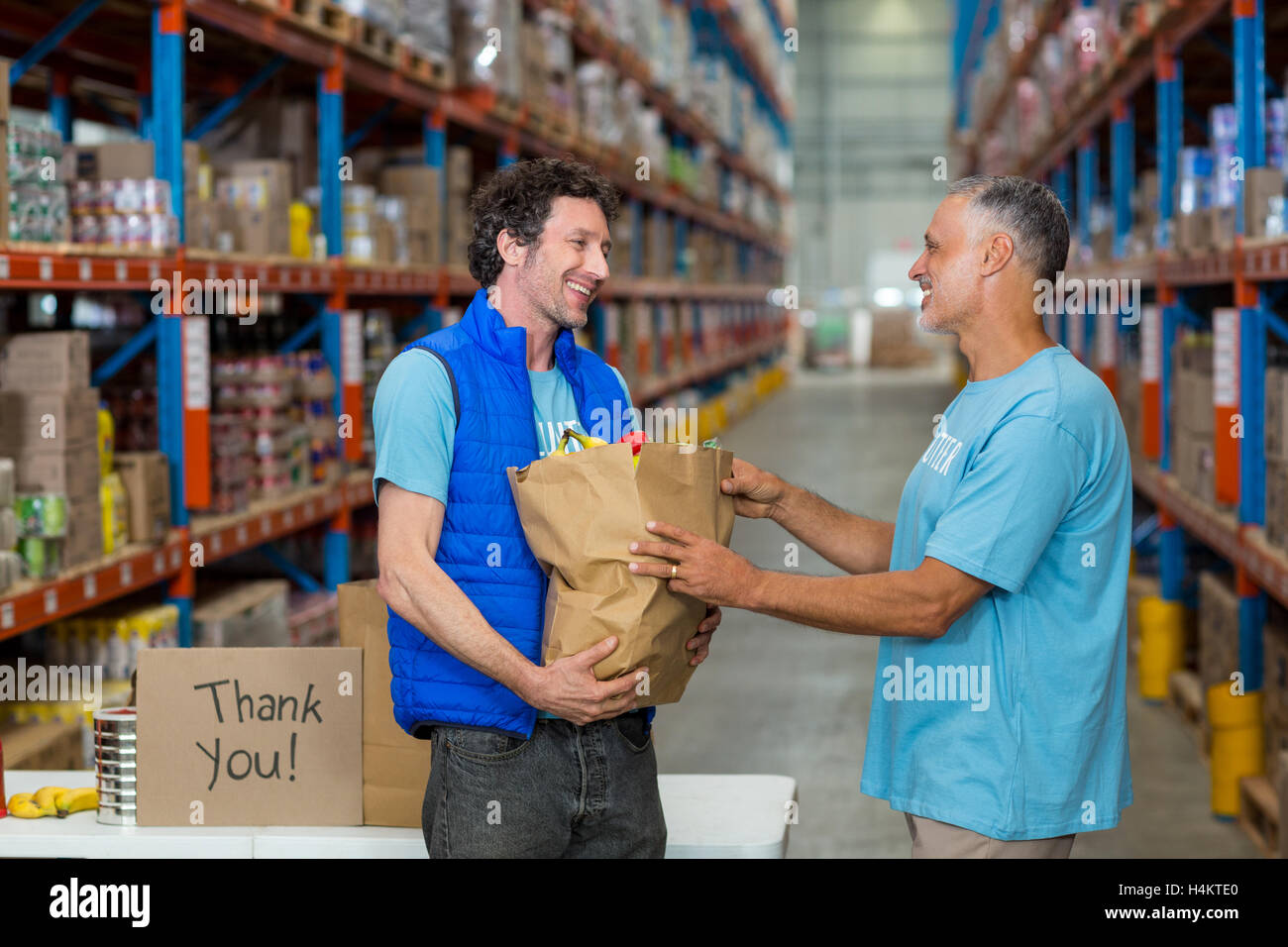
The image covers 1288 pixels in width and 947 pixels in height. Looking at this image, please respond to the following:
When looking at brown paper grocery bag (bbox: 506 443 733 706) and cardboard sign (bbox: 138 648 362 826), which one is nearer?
brown paper grocery bag (bbox: 506 443 733 706)

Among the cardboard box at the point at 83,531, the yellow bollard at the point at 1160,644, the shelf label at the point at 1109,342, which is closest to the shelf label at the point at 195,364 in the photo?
the cardboard box at the point at 83,531

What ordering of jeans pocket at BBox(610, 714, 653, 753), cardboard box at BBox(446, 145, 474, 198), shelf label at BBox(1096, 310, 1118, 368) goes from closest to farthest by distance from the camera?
jeans pocket at BBox(610, 714, 653, 753) → cardboard box at BBox(446, 145, 474, 198) → shelf label at BBox(1096, 310, 1118, 368)

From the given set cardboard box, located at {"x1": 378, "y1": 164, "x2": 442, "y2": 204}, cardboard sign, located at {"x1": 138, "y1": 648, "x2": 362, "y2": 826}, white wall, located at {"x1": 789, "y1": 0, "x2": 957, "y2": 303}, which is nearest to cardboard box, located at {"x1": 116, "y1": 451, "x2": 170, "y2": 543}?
cardboard sign, located at {"x1": 138, "y1": 648, "x2": 362, "y2": 826}

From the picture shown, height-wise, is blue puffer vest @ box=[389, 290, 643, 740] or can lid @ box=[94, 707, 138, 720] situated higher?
blue puffer vest @ box=[389, 290, 643, 740]

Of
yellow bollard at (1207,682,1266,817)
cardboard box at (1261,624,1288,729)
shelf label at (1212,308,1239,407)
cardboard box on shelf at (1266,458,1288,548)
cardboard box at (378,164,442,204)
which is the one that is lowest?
yellow bollard at (1207,682,1266,817)

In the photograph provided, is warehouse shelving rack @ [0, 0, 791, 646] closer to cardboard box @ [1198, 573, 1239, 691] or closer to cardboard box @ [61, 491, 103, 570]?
cardboard box @ [61, 491, 103, 570]

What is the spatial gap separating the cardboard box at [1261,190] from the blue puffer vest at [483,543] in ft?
12.7

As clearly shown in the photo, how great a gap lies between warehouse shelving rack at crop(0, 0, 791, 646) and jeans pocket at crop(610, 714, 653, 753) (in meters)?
2.10

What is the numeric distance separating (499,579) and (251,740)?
0.72m

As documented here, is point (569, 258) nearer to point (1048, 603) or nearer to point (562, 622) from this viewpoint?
point (562, 622)

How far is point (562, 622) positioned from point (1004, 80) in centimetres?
1450

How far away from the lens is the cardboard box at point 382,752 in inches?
107

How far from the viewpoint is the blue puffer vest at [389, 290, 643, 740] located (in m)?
2.35

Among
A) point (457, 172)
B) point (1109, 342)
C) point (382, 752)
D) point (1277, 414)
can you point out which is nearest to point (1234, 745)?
point (1277, 414)
